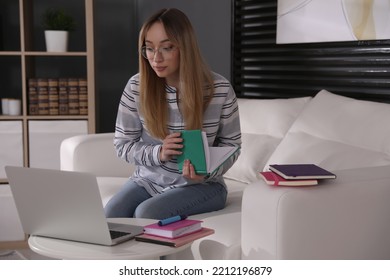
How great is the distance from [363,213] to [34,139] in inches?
92.2

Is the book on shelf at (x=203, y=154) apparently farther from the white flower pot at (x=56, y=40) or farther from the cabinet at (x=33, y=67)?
the white flower pot at (x=56, y=40)

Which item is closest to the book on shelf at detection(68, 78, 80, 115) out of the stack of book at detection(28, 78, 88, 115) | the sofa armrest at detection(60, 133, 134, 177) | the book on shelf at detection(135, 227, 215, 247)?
the stack of book at detection(28, 78, 88, 115)

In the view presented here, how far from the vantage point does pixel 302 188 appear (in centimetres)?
207

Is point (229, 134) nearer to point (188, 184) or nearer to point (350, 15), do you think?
point (188, 184)

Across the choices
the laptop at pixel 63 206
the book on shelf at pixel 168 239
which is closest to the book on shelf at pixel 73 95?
the laptop at pixel 63 206

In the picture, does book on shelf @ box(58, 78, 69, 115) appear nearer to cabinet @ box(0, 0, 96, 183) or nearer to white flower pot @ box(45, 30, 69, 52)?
cabinet @ box(0, 0, 96, 183)

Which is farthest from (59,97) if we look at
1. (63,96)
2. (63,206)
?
(63,206)

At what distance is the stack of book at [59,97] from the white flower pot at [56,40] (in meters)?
0.19

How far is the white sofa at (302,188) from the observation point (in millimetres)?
2064

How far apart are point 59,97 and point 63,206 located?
219 centimetres

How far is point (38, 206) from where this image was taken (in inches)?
77.0

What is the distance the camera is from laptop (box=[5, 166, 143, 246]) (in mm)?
1850

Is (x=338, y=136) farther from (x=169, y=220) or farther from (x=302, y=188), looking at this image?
(x=169, y=220)

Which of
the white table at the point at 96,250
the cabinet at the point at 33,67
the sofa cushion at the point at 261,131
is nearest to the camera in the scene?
the white table at the point at 96,250
